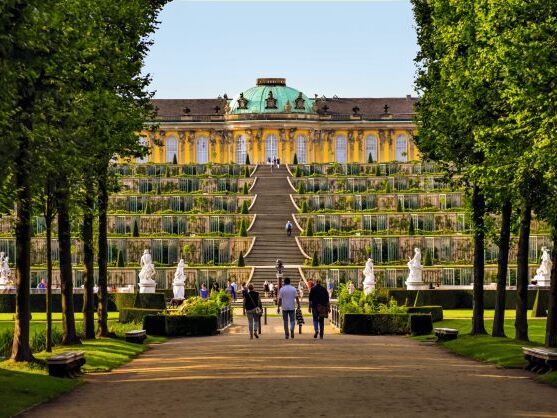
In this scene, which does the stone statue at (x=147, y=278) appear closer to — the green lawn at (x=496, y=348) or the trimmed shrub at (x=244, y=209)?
the green lawn at (x=496, y=348)

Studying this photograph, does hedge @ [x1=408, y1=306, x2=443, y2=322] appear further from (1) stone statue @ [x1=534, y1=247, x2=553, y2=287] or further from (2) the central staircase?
(2) the central staircase

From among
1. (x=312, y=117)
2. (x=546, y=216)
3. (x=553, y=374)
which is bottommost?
(x=553, y=374)

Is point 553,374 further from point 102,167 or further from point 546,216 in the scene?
point 102,167

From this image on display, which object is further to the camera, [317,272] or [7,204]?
[317,272]

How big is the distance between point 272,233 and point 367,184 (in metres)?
14.6

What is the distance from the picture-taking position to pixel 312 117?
484 ft

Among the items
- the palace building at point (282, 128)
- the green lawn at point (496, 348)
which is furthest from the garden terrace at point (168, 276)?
Result: the palace building at point (282, 128)

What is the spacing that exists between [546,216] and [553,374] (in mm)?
5140

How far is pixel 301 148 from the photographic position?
148 metres

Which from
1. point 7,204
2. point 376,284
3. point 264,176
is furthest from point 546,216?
point 264,176

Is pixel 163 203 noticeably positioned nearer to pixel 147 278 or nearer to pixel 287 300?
pixel 147 278

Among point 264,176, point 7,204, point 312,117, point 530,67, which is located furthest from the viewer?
point 312,117

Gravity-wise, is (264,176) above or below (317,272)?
above

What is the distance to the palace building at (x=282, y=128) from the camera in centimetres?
14662
